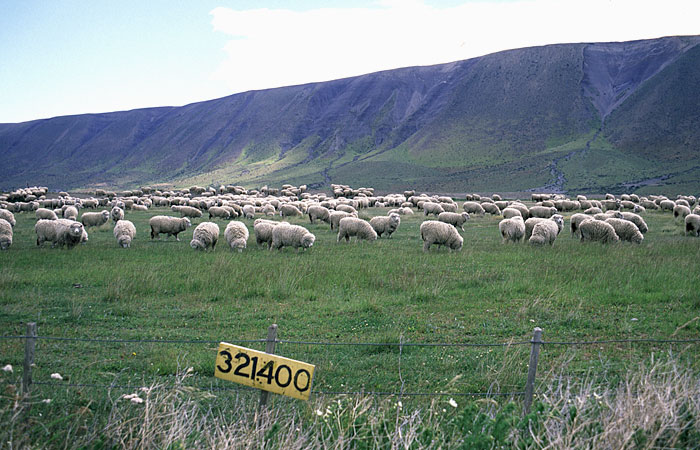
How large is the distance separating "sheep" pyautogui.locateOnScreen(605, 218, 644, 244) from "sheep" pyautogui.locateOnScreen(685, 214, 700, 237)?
4.13 m

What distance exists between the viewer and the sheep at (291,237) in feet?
52.1

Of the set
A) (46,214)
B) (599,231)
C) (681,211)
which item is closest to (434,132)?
(681,211)

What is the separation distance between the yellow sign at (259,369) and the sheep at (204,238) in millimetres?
12980

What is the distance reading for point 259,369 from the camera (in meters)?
3.72

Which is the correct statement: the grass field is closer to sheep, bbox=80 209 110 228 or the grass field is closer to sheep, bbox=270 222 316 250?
sheep, bbox=270 222 316 250

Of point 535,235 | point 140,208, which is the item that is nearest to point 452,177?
point 140,208

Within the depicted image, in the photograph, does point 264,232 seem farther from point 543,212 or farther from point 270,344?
point 543,212

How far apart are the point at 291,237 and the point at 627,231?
12.7 meters

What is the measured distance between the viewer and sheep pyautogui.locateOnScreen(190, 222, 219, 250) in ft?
52.7

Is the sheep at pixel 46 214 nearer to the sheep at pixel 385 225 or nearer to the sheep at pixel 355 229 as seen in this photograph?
the sheep at pixel 355 229

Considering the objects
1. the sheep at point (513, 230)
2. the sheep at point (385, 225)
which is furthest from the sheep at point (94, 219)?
the sheep at point (513, 230)

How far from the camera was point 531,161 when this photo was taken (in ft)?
271

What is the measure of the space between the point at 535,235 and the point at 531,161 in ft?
235

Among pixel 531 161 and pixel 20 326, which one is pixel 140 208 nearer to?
pixel 20 326
